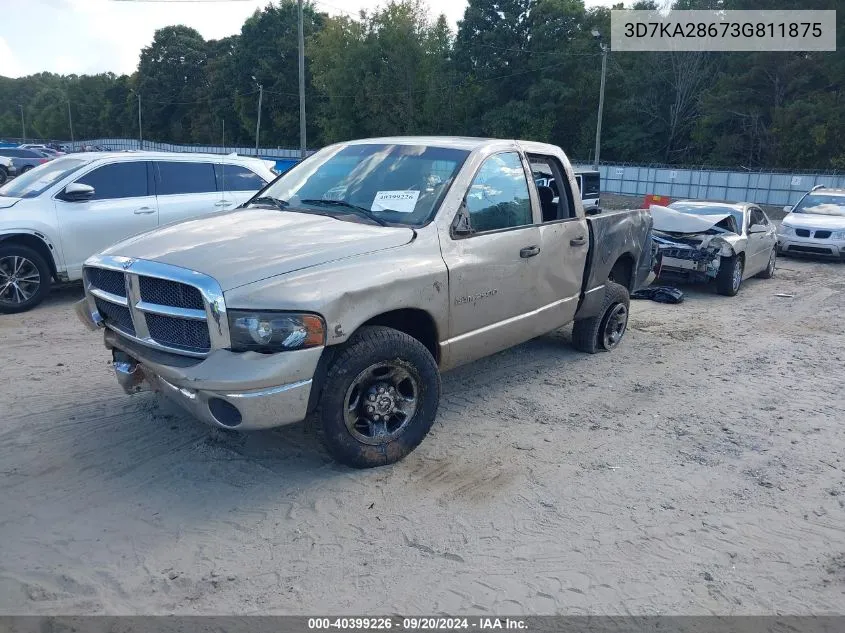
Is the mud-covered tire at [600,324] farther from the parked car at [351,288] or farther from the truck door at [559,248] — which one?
the parked car at [351,288]

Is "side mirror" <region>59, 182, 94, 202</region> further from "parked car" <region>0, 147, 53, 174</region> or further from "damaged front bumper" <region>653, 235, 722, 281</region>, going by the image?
"parked car" <region>0, 147, 53, 174</region>

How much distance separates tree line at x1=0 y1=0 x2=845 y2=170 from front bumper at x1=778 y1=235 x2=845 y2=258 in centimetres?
2825

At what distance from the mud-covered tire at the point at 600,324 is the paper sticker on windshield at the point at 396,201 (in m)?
2.68

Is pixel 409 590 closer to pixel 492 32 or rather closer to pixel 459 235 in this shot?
pixel 459 235

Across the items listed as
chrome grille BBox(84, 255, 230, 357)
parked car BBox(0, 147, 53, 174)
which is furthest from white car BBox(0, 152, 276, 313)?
parked car BBox(0, 147, 53, 174)

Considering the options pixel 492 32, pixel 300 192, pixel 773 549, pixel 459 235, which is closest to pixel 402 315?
pixel 459 235

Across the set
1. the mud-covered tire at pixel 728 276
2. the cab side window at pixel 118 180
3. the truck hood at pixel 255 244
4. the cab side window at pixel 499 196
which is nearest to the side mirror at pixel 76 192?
the cab side window at pixel 118 180

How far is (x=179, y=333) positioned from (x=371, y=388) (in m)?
1.15

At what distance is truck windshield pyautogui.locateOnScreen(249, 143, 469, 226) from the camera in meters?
4.61

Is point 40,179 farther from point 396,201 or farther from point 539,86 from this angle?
point 539,86

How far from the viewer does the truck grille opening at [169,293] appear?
3621mm

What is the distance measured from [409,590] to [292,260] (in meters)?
1.85

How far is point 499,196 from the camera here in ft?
16.5

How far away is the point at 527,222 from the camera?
5227mm
